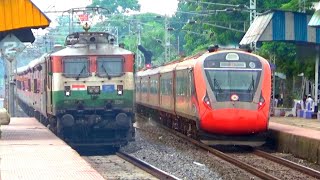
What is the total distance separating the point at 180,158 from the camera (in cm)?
1870

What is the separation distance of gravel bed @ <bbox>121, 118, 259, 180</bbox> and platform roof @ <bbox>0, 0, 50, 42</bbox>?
4.23m

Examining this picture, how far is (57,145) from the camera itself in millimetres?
17828

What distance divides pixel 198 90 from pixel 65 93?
351 centimetres

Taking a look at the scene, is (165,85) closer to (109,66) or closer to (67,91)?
(109,66)

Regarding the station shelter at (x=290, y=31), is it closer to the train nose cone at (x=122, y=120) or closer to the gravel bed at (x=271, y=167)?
the gravel bed at (x=271, y=167)

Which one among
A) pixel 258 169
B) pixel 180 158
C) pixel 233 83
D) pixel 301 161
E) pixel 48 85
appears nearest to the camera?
pixel 258 169

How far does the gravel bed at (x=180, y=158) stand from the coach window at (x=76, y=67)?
8.01 feet

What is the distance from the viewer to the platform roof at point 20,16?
62.7ft

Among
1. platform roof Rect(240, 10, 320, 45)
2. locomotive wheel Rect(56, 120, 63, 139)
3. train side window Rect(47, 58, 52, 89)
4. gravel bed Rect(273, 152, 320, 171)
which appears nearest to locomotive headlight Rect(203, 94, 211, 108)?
gravel bed Rect(273, 152, 320, 171)

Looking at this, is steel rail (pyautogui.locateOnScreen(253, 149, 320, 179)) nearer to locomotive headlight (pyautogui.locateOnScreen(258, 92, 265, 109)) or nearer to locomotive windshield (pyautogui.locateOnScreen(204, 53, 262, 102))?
locomotive headlight (pyautogui.locateOnScreen(258, 92, 265, 109))

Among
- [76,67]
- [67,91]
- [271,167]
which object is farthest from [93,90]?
[271,167]

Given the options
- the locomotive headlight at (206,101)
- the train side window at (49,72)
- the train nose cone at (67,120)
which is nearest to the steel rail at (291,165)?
the locomotive headlight at (206,101)

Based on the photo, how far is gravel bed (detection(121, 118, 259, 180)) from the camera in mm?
15641

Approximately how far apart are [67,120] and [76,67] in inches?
56.3
